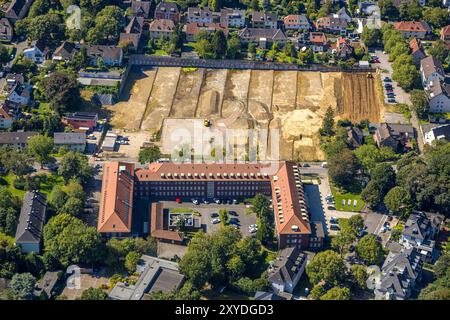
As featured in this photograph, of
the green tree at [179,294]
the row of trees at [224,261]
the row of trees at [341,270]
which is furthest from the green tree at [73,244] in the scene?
the row of trees at [341,270]

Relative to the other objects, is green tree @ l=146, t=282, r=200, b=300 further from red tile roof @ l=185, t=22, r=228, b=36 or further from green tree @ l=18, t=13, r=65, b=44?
green tree @ l=18, t=13, r=65, b=44

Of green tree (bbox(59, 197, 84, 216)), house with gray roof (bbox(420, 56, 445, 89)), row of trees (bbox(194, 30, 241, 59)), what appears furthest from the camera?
row of trees (bbox(194, 30, 241, 59))

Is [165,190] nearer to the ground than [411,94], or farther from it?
nearer to the ground

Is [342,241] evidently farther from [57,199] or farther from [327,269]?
[57,199]

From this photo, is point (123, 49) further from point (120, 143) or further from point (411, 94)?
point (411, 94)

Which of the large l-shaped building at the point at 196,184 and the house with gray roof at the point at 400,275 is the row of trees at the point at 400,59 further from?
the house with gray roof at the point at 400,275

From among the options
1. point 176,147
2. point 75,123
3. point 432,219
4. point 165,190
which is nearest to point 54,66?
point 75,123

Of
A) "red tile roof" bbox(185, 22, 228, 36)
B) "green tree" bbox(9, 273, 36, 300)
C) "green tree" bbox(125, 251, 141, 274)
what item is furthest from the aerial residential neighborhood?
"red tile roof" bbox(185, 22, 228, 36)
